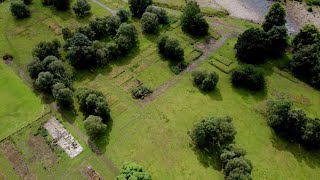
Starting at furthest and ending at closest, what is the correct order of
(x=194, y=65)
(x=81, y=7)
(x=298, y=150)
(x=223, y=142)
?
(x=81, y=7), (x=194, y=65), (x=298, y=150), (x=223, y=142)

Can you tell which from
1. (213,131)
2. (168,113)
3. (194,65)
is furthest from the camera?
(194,65)

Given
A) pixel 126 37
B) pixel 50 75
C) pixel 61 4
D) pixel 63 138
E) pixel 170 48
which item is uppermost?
pixel 170 48

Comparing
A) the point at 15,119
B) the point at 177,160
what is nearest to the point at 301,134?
the point at 177,160

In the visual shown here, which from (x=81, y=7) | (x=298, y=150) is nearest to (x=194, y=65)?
(x=298, y=150)

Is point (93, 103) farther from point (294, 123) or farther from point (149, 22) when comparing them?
point (294, 123)

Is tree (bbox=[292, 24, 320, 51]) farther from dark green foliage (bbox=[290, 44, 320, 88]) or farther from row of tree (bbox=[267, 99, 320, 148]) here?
row of tree (bbox=[267, 99, 320, 148])

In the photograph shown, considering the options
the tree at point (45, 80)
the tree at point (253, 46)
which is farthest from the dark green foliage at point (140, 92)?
the tree at point (253, 46)

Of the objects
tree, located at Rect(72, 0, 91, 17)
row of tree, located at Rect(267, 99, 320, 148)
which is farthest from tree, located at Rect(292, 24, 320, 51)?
tree, located at Rect(72, 0, 91, 17)

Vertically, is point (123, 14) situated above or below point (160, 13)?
below
